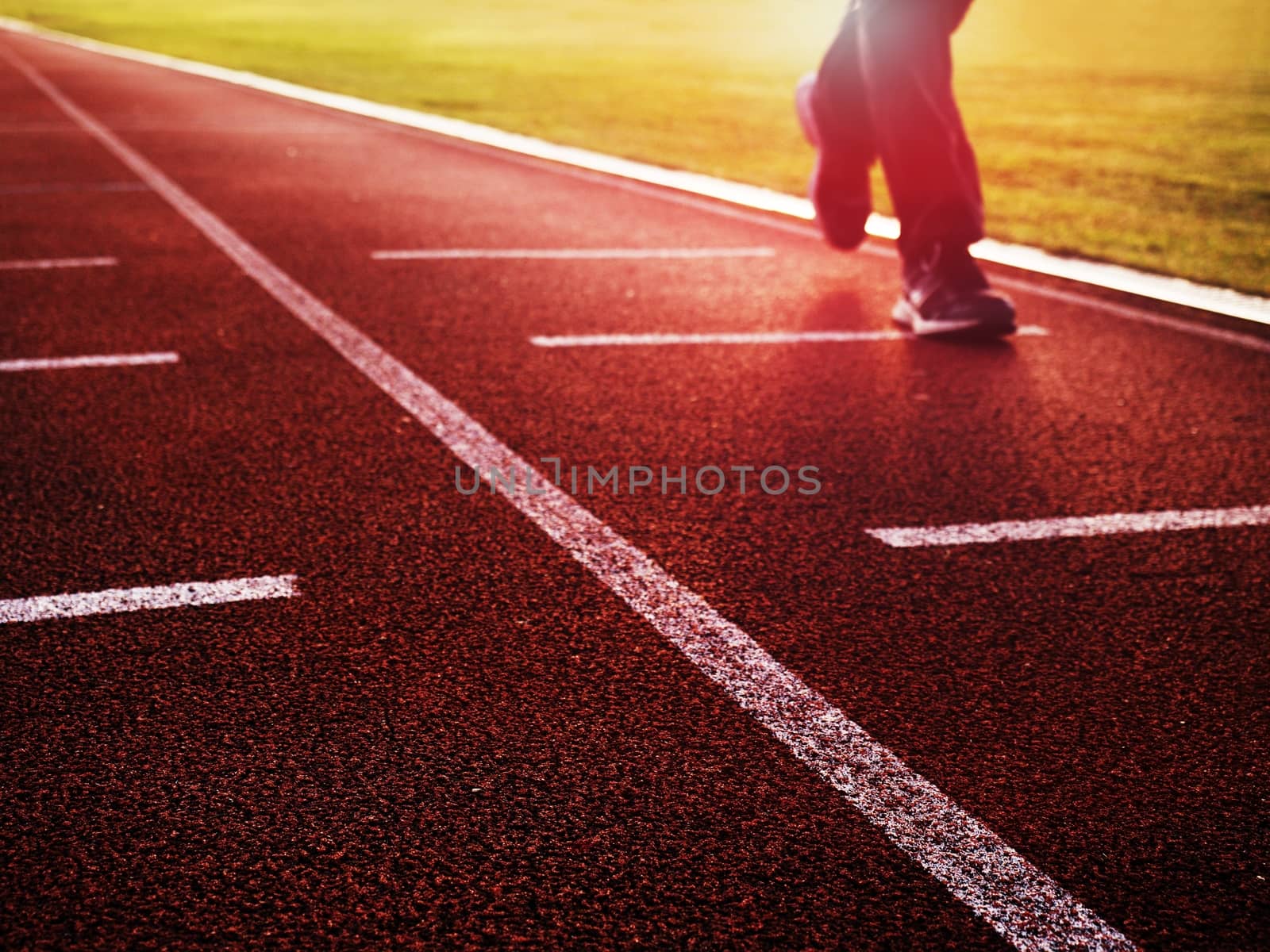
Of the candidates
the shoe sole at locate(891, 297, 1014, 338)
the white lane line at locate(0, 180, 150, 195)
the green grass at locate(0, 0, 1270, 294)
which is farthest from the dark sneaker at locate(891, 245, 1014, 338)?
the white lane line at locate(0, 180, 150, 195)

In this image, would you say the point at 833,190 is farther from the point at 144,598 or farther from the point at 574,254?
the point at 144,598

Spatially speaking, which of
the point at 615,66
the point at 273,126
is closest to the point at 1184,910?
the point at 273,126

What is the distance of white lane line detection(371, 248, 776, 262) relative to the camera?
8.25 m

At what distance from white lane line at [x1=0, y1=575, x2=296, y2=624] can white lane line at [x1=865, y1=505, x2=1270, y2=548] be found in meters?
1.67

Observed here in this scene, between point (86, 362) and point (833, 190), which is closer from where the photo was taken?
point (86, 362)

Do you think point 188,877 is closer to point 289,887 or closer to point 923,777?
point 289,887

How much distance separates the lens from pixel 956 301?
20.9 feet

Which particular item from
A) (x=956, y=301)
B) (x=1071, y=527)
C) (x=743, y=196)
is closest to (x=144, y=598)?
(x=1071, y=527)

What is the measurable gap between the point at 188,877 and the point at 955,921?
1291 mm

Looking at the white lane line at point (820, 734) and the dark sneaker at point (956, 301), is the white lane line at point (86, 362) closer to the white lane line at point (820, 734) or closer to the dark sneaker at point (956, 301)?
the white lane line at point (820, 734)

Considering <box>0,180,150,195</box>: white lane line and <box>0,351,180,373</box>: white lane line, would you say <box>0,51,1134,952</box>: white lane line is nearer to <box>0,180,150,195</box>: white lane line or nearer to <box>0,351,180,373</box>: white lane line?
<box>0,351,180,373</box>: white lane line

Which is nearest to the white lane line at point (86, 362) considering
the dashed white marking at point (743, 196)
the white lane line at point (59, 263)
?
the white lane line at point (59, 263)

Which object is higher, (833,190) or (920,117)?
(920,117)

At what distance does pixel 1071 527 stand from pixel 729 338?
2510 millimetres
